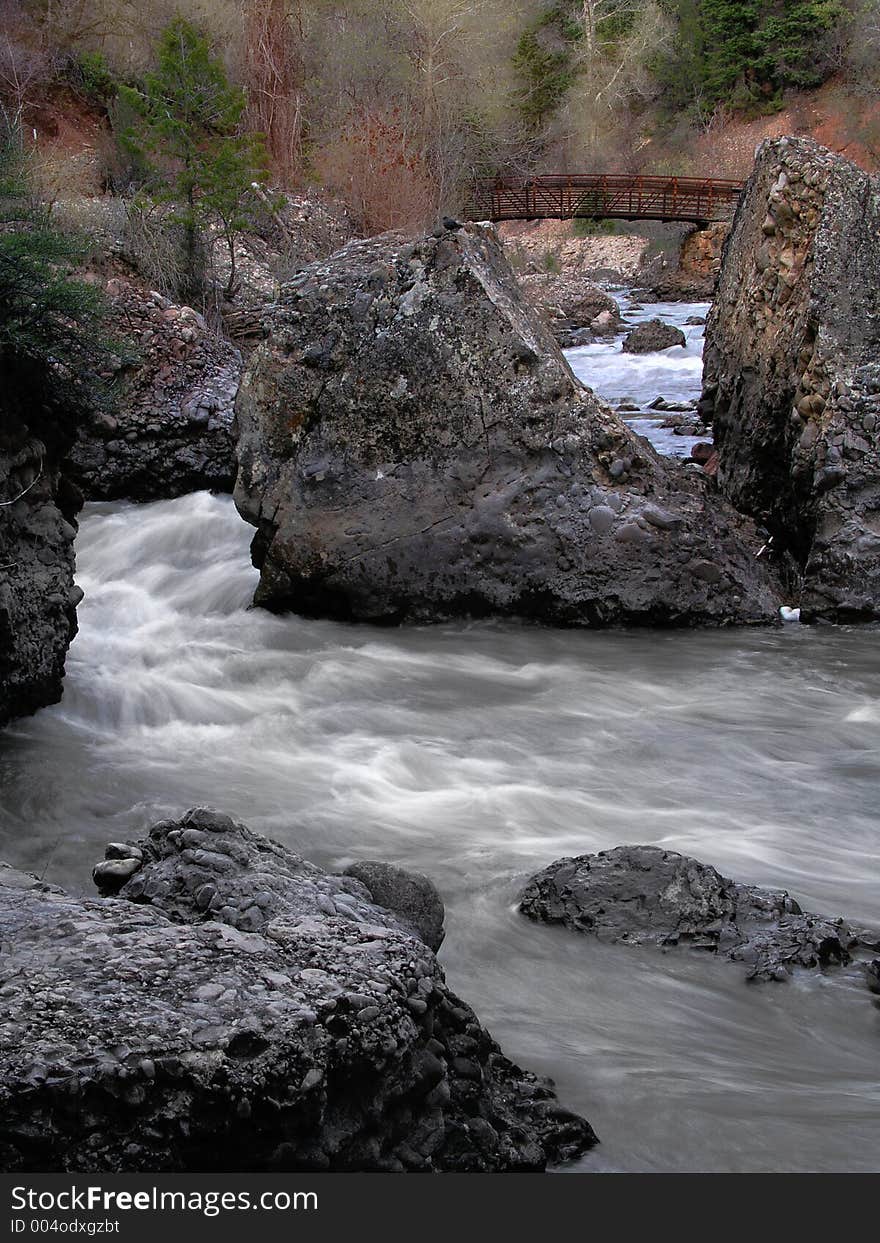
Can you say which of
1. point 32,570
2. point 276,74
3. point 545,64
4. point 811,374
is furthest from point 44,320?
point 545,64

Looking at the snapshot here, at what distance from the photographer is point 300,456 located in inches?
313

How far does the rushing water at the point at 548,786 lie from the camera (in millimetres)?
3336

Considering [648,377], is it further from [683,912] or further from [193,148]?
[683,912]

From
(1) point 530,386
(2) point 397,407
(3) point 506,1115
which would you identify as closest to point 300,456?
(2) point 397,407

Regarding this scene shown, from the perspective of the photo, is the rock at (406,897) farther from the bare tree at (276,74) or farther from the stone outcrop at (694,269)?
the stone outcrop at (694,269)

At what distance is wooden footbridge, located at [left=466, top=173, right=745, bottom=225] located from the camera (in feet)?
88.4

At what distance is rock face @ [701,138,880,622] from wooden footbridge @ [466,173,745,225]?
681 inches

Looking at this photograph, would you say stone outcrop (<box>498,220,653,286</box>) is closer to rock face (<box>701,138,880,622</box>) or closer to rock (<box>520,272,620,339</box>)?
rock (<box>520,272,620,339</box>)

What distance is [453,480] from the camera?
7848mm

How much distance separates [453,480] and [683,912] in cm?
423

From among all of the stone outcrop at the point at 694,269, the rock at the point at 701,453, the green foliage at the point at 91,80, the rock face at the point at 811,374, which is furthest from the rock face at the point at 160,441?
the stone outcrop at the point at 694,269

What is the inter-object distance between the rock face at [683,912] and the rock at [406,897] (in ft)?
2.26

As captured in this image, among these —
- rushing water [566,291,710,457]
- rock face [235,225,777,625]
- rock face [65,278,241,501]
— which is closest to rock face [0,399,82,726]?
rock face [235,225,777,625]

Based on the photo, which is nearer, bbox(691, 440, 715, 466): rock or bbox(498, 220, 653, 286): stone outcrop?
bbox(691, 440, 715, 466): rock
